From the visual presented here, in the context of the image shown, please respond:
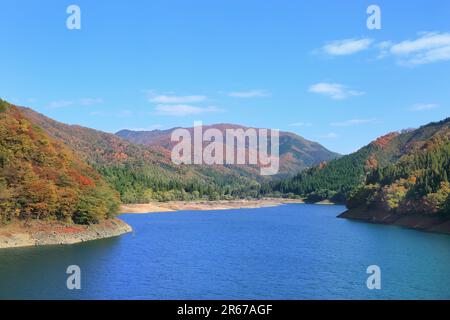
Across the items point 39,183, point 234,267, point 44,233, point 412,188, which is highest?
point 39,183

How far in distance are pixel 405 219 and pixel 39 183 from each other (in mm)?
84598

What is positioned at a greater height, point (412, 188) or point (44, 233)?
point (412, 188)

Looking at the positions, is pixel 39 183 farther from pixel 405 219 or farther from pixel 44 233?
pixel 405 219

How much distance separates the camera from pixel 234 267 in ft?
204

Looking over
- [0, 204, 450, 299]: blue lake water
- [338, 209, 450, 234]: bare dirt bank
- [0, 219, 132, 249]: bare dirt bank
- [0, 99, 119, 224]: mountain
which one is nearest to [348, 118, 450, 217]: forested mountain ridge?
[338, 209, 450, 234]: bare dirt bank

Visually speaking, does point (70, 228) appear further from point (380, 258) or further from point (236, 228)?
point (380, 258)

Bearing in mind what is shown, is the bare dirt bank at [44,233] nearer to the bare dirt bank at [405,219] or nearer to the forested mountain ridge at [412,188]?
the bare dirt bank at [405,219]

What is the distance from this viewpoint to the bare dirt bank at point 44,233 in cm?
7775

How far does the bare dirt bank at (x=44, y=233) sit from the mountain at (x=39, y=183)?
1482 mm

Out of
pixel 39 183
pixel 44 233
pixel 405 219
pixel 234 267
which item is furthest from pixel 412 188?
pixel 39 183

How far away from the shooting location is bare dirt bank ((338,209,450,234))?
102419mm
